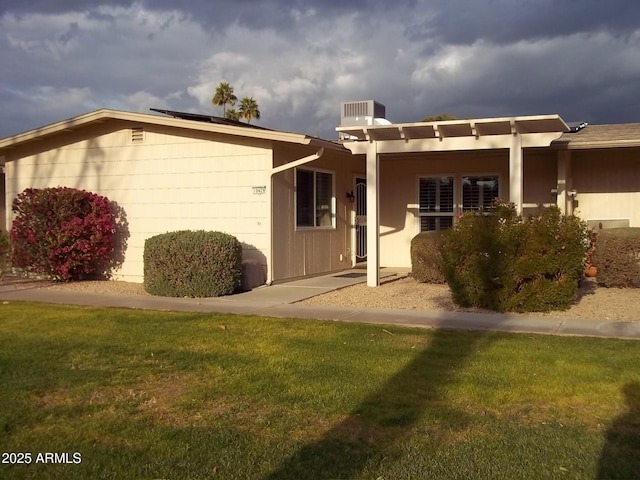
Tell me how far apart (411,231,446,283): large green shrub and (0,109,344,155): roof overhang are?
2585mm

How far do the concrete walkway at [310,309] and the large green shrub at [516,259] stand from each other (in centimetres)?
36

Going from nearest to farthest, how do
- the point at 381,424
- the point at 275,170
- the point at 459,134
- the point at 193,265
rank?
1. the point at 381,424
2. the point at 193,265
3. the point at 459,134
4. the point at 275,170

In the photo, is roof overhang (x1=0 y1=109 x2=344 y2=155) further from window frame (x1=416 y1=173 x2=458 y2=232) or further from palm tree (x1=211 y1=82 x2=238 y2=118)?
palm tree (x1=211 y1=82 x2=238 y2=118)

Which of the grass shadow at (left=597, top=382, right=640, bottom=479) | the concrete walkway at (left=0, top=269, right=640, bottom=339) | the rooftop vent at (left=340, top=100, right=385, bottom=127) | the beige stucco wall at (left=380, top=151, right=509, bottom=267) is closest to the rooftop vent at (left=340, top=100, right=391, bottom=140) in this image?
the rooftop vent at (left=340, top=100, right=385, bottom=127)

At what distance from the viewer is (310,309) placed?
1048cm

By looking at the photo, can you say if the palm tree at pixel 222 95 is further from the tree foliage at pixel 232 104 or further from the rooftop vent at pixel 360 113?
the rooftop vent at pixel 360 113

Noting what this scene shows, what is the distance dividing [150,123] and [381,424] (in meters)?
10.4

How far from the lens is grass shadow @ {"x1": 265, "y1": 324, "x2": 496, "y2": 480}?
436 centimetres

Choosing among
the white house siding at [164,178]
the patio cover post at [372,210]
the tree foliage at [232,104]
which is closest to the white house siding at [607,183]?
the patio cover post at [372,210]

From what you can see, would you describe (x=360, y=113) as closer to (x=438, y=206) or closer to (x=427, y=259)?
(x=438, y=206)

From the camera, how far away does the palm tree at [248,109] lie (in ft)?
157

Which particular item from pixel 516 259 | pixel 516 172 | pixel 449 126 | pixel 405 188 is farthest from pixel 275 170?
pixel 405 188

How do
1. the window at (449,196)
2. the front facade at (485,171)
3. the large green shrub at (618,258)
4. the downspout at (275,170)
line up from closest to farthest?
1. the front facade at (485,171)
2. the large green shrub at (618,258)
3. the downspout at (275,170)
4. the window at (449,196)

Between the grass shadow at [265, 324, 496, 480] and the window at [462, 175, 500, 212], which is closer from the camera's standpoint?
the grass shadow at [265, 324, 496, 480]
